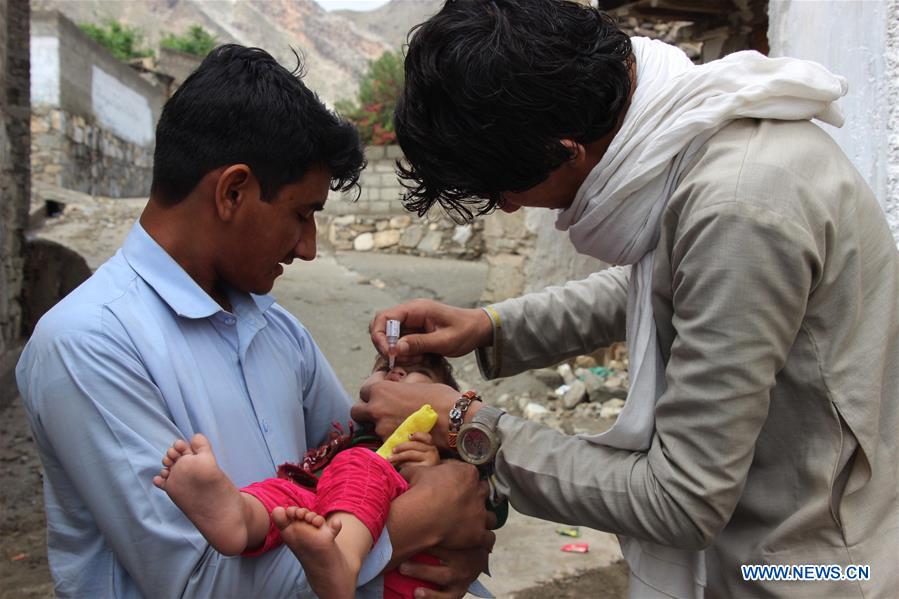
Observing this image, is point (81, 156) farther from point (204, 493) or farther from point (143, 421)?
point (204, 493)

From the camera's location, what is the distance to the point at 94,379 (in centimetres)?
143

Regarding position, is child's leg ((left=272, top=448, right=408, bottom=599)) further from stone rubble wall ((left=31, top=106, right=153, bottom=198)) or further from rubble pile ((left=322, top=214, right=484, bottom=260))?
stone rubble wall ((left=31, top=106, right=153, bottom=198))

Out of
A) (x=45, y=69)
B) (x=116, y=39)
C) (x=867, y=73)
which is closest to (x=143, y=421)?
(x=867, y=73)

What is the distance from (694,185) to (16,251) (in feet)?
19.9

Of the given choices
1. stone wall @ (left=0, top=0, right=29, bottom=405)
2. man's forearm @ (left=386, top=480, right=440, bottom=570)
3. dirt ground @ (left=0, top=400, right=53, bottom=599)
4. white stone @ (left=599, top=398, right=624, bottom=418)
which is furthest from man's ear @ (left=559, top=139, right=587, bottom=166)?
white stone @ (left=599, top=398, right=624, bottom=418)

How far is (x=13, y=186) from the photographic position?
5.83 meters

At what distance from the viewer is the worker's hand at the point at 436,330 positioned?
2.26 metres

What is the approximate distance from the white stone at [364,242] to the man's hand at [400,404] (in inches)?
467

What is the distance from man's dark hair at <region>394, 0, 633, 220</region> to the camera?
1.55m

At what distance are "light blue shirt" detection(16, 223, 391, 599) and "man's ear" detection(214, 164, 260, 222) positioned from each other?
163 millimetres

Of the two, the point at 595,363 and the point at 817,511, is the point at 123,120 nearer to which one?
the point at 595,363

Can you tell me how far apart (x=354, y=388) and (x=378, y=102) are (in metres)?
10.3

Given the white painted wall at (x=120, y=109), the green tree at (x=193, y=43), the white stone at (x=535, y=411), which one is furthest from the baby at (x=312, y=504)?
the green tree at (x=193, y=43)

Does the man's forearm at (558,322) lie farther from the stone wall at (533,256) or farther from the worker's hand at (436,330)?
the stone wall at (533,256)
